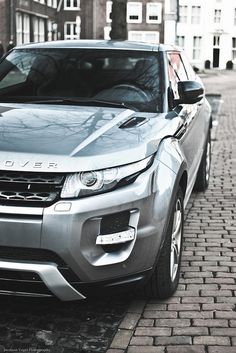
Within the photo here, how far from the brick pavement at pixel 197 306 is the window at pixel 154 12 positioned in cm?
6737

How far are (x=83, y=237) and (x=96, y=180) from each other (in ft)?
1.13

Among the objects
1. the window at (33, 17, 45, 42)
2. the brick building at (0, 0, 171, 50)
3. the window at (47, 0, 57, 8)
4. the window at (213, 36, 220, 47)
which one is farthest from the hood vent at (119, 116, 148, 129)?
the window at (213, 36, 220, 47)

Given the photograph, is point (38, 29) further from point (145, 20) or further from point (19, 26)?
point (145, 20)

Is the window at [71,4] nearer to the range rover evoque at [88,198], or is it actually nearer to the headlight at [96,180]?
the range rover evoque at [88,198]

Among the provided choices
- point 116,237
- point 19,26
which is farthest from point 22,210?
point 19,26

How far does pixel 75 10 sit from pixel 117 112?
7115 centimetres

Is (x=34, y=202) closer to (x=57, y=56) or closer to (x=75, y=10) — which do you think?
(x=57, y=56)

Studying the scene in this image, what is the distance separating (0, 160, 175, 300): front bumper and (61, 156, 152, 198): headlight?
4cm

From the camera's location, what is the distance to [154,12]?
70938 mm

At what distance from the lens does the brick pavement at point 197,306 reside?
3.41m

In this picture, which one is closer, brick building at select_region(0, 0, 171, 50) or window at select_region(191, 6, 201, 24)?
brick building at select_region(0, 0, 171, 50)

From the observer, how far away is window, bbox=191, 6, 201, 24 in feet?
245

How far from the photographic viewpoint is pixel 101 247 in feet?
11.0

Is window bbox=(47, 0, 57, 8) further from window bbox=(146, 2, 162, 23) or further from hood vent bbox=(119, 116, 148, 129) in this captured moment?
hood vent bbox=(119, 116, 148, 129)
